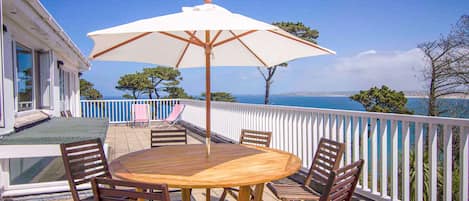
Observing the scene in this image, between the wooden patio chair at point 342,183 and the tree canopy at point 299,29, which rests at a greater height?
the tree canopy at point 299,29

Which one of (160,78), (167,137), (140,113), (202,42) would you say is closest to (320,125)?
(167,137)

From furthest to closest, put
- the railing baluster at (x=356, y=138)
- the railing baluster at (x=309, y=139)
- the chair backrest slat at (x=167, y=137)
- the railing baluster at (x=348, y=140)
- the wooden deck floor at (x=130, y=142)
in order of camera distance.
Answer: the railing baluster at (x=309, y=139)
the wooden deck floor at (x=130, y=142)
the chair backrest slat at (x=167, y=137)
the railing baluster at (x=348, y=140)
the railing baluster at (x=356, y=138)

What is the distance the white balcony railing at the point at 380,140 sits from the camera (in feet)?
9.10

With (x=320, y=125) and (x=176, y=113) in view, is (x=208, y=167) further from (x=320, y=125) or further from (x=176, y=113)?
(x=176, y=113)

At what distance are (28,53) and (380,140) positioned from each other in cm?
524

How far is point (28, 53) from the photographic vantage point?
17.9ft

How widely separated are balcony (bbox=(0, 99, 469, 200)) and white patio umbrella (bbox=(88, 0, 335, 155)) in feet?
3.46

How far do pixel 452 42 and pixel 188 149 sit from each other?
53.2 ft

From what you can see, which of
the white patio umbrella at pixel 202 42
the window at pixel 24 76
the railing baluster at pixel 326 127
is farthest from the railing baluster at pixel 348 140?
the window at pixel 24 76

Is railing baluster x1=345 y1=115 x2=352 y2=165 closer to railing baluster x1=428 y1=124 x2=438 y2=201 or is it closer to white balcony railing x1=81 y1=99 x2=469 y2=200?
white balcony railing x1=81 y1=99 x2=469 y2=200

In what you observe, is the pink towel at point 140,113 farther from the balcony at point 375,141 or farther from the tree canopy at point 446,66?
the tree canopy at point 446,66

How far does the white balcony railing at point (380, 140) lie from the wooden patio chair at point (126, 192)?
2279 millimetres

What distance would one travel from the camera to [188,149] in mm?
3369

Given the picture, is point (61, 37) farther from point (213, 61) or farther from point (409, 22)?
point (409, 22)
